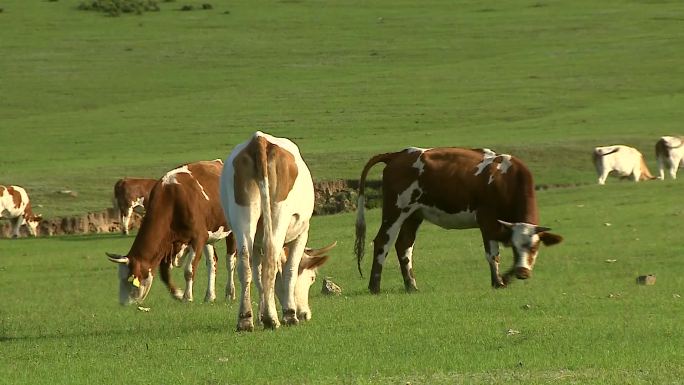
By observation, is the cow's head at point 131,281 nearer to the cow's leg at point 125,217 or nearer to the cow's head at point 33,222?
the cow's leg at point 125,217

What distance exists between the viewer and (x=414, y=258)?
23016 mm

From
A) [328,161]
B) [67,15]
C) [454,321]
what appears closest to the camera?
[454,321]

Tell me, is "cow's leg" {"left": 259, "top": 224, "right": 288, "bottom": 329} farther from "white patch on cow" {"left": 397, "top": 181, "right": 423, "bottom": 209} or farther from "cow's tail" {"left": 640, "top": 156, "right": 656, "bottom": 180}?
"cow's tail" {"left": 640, "top": 156, "right": 656, "bottom": 180}

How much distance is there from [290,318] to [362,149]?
2992cm

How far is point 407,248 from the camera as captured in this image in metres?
19.0

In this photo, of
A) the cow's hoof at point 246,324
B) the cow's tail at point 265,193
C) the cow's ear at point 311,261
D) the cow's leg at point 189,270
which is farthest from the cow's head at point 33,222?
the cow's hoof at point 246,324

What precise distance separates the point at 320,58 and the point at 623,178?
116 ft

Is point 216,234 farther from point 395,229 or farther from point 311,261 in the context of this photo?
point 311,261

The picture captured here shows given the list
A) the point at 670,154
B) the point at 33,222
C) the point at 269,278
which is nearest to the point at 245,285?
the point at 269,278

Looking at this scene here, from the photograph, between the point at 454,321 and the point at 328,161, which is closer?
the point at 454,321

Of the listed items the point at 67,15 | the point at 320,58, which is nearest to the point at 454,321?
the point at 320,58

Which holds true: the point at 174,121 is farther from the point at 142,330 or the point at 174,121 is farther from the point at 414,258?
the point at 142,330

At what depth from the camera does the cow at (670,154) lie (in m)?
40.2

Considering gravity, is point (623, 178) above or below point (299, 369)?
below
